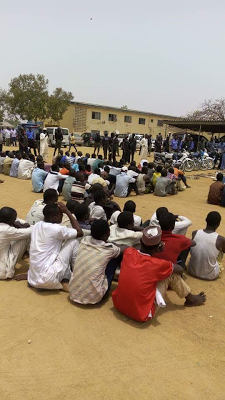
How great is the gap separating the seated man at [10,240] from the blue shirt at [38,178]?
5.26 meters

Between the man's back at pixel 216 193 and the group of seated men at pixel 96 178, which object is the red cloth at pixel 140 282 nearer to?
the group of seated men at pixel 96 178

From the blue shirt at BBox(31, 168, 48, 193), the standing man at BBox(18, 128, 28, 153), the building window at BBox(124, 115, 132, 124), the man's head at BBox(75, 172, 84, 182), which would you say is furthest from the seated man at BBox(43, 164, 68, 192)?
the building window at BBox(124, 115, 132, 124)

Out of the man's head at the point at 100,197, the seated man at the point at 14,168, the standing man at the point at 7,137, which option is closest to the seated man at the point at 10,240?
the man's head at the point at 100,197

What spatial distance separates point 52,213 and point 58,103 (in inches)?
1359

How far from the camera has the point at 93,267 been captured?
3.27 meters

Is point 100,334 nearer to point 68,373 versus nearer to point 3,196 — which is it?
point 68,373

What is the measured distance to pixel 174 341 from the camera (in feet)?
9.69

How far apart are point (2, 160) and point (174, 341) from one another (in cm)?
1086

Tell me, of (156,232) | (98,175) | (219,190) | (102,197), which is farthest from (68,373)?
(219,190)

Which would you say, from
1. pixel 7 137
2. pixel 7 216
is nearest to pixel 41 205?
pixel 7 216

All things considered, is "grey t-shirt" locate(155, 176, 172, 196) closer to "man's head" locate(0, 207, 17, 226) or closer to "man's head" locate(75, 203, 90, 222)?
"man's head" locate(75, 203, 90, 222)

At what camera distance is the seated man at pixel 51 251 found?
3559 mm

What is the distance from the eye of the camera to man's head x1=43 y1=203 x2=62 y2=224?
3619 mm

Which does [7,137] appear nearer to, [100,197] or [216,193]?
[216,193]
